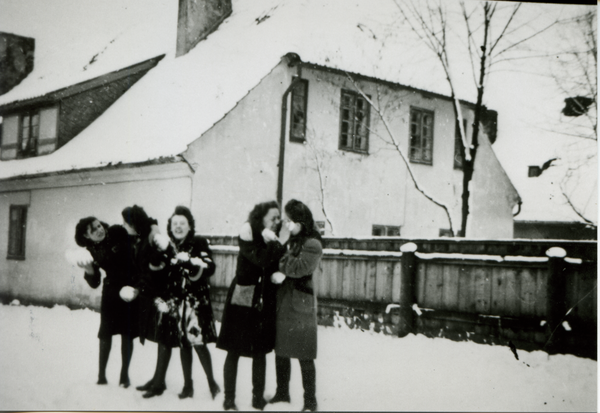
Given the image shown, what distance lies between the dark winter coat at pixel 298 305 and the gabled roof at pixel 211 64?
1.68 m

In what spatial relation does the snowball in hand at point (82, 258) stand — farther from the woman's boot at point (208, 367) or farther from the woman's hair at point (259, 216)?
the woman's hair at point (259, 216)

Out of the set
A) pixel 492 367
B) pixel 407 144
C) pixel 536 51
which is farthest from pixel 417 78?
pixel 492 367

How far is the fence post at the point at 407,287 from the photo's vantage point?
13.4 feet

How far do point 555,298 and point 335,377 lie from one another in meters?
1.45

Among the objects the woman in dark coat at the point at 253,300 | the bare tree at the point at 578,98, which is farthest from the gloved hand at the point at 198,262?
the bare tree at the point at 578,98

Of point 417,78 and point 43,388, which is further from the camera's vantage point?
point 417,78

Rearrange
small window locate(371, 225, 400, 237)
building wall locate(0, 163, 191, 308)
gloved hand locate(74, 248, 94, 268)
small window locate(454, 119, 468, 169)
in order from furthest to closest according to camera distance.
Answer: small window locate(454, 119, 468, 169) → small window locate(371, 225, 400, 237) → building wall locate(0, 163, 191, 308) → gloved hand locate(74, 248, 94, 268)

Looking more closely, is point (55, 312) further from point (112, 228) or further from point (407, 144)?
point (407, 144)

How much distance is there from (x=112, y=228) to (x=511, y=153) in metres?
2.98

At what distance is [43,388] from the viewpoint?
3438 mm

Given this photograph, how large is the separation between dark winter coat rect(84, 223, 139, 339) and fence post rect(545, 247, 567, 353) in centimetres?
250

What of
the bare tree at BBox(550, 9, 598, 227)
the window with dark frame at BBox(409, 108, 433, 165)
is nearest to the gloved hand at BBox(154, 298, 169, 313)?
the window with dark frame at BBox(409, 108, 433, 165)

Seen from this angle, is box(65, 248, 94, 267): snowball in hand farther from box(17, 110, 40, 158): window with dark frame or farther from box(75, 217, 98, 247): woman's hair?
box(17, 110, 40, 158): window with dark frame

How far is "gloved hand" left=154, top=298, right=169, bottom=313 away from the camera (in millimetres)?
3049
